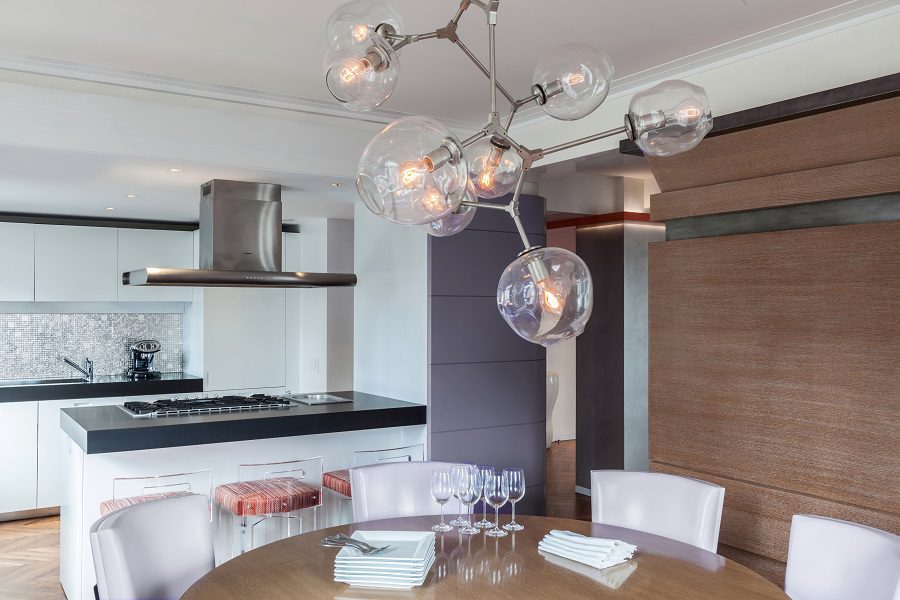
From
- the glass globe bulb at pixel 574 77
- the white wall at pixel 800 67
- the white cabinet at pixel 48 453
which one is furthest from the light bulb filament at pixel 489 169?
the white cabinet at pixel 48 453

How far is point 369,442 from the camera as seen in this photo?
4562 mm

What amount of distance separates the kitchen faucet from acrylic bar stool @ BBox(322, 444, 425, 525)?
3.05 meters

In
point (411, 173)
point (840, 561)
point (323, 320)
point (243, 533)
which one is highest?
point (411, 173)

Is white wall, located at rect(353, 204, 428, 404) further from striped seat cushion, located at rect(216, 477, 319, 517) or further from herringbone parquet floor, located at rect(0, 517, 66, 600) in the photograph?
herringbone parquet floor, located at rect(0, 517, 66, 600)

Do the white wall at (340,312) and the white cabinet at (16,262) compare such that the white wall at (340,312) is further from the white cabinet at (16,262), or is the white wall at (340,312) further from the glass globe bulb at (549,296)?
the glass globe bulb at (549,296)

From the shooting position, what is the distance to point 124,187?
4.87 meters

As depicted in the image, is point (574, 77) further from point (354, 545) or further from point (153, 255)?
point (153, 255)

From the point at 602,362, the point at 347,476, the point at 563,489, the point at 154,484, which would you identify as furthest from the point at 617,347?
the point at 154,484

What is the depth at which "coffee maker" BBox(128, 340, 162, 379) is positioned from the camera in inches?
254

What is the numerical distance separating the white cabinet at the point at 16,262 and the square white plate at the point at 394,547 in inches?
186

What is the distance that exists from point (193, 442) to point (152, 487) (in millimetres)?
267

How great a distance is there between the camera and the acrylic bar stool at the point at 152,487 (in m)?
3.51

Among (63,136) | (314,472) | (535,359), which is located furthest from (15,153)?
(535,359)

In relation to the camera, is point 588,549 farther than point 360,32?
Yes
